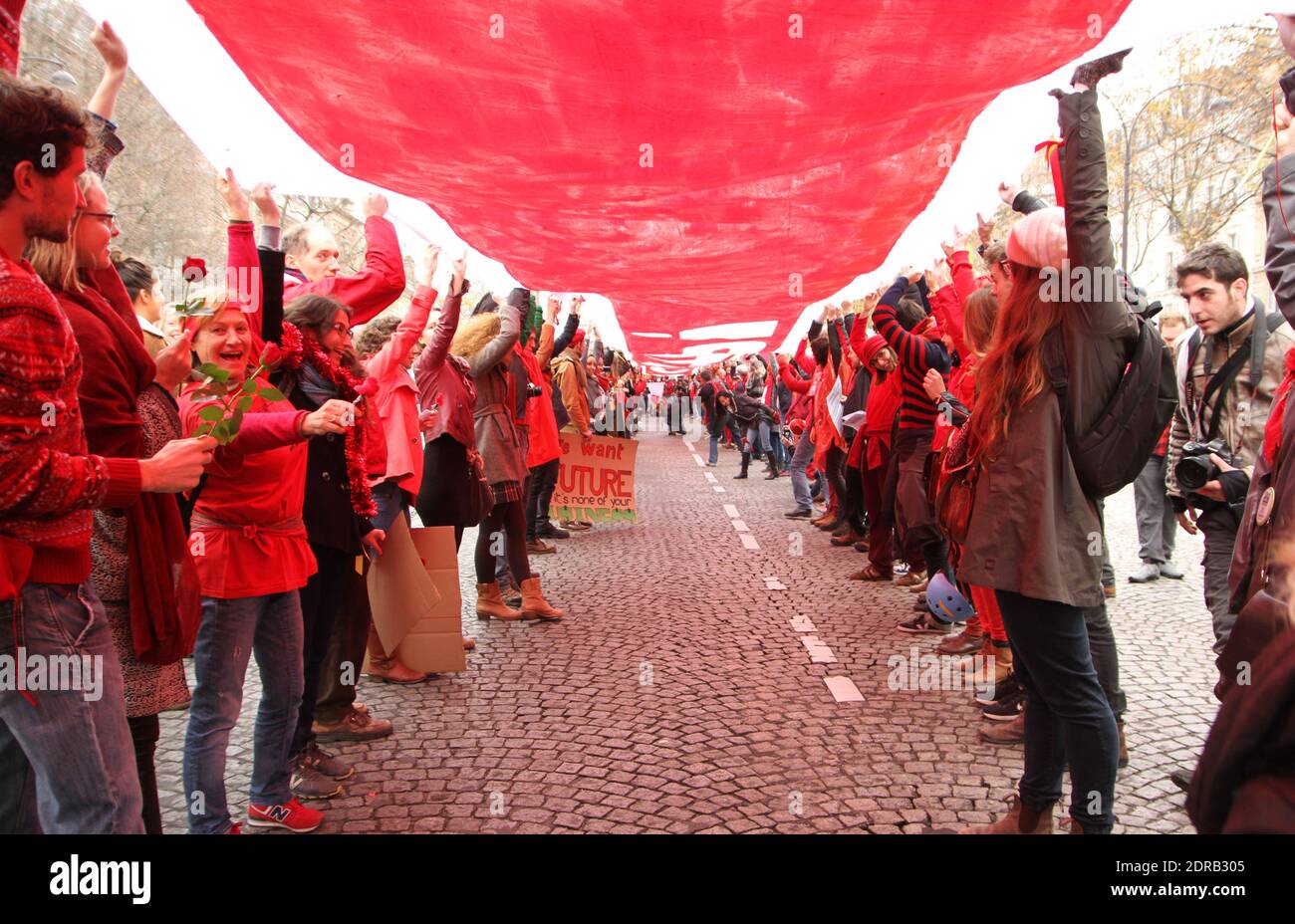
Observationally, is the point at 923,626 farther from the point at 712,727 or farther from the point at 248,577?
the point at 248,577

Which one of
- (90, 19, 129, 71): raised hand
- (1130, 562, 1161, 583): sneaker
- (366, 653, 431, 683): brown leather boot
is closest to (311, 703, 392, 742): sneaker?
(366, 653, 431, 683): brown leather boot

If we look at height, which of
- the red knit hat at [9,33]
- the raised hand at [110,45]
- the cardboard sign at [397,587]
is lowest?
the cardboard sign at [397,587]

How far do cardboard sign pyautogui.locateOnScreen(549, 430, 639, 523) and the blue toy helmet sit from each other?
564cm

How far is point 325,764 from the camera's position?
3738mm

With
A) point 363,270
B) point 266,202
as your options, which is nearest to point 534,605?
point 363,270

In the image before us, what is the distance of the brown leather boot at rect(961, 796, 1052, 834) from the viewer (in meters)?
3.00

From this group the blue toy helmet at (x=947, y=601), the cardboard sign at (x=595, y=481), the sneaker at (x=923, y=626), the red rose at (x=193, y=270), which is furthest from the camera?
the cardboard sign at (x=595, y=481)

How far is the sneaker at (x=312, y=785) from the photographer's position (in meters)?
3.54

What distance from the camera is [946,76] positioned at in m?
3.27

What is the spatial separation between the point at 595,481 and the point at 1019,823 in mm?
8010

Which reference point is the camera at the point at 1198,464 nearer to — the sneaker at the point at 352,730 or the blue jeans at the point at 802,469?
the sneaker at the point at 352,730

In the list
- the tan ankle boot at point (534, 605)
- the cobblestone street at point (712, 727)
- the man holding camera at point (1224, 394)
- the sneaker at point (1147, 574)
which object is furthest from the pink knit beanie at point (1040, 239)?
the sneaker at point (1147, 574)
